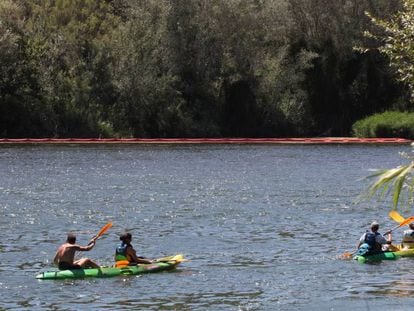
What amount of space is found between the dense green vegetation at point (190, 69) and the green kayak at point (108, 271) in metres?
61.2

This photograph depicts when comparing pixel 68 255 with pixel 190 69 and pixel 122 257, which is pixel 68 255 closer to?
pixel 122 257

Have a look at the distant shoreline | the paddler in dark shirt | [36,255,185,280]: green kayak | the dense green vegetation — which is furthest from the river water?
the dense green vegetation

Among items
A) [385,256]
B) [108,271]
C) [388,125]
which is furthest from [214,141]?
[108,271]

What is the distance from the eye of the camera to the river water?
25.5 metres

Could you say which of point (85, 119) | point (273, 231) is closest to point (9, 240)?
point (273, 231)

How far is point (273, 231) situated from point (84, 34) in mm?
60516

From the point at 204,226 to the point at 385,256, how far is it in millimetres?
11166

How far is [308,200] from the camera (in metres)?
49.6

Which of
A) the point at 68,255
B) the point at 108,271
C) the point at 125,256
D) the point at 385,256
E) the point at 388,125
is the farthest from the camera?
the point at 388,125

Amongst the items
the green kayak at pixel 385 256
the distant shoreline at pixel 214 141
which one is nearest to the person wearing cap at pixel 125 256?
the green kayak at pixel 385 256

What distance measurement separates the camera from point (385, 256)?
3078 cm

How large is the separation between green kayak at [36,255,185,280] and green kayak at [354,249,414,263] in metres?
5.80

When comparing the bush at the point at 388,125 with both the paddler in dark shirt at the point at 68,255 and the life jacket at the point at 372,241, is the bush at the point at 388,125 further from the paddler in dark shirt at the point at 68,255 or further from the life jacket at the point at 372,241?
the paddler in dark shirt at the point at 68,255

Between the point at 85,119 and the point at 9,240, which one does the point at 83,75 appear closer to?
the point at 85,119
